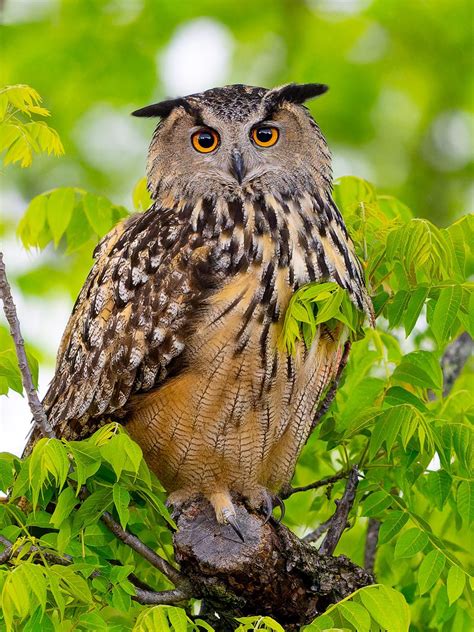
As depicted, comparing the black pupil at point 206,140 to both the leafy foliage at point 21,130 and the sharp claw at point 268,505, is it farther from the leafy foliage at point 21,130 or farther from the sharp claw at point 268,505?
the sharp claw at point 268,505

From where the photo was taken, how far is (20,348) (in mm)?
2451

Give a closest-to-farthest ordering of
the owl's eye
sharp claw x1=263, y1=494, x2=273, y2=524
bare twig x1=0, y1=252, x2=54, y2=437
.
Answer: bare twig x1=0, y1=252, x2=54, y2=437 → sharp claw x1=263, y1=494, x2=273, y2=524 → the owl's eye

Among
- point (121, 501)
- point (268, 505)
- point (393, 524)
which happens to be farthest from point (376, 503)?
point (121, 501)

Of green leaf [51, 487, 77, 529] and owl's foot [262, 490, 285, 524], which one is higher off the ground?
green leaf [51, 487, 77, 529]

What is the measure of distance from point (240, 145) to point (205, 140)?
15cm

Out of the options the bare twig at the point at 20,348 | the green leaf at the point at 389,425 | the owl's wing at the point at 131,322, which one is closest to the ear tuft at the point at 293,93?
the owl's wing at the point at 131,322

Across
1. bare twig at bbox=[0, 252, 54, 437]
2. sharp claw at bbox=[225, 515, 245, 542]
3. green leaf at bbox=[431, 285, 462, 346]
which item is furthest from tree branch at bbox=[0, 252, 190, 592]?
green leaf at bbox=[431, 285, 462, 346]

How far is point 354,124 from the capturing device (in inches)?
318

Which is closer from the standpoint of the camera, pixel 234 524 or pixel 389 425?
pixel 389 425

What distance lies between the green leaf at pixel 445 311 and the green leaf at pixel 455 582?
2.01 ft

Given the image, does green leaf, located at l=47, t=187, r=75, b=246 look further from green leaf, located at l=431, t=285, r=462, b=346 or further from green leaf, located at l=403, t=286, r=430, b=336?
green leaf, located at l=431, t=285, r=462, b=346

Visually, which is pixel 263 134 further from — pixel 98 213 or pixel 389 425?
pixel 389 425

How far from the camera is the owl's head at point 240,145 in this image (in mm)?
3289

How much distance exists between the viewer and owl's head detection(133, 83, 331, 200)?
329 centimetres
